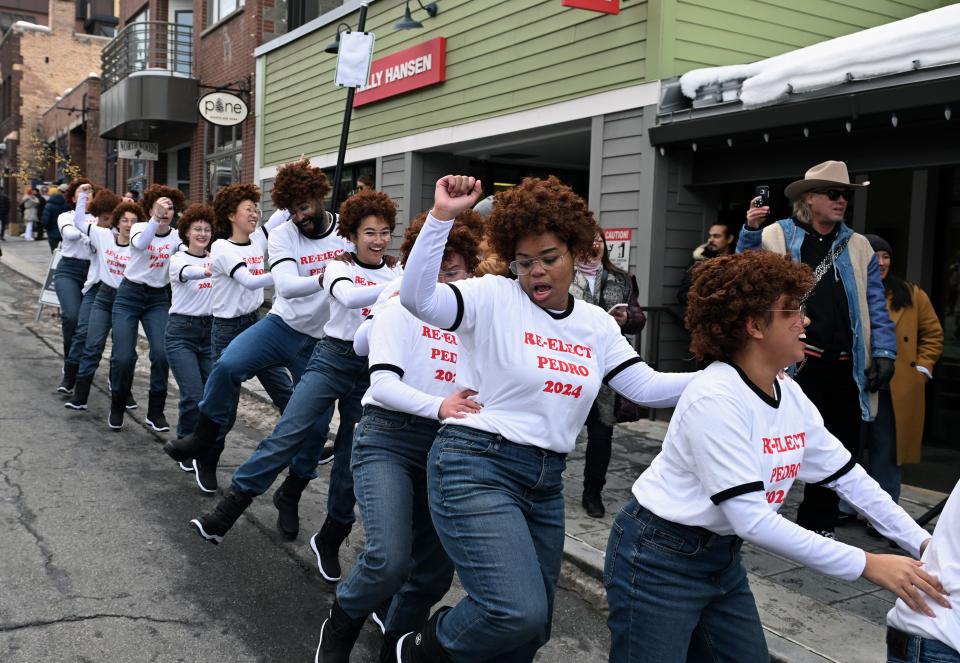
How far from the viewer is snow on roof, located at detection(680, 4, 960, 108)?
6.50 m

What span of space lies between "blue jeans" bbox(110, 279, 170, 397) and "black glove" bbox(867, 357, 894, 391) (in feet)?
17.6

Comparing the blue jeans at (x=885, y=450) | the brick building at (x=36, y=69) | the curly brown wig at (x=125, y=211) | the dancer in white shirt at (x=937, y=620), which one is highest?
the brick building at (x=36, y=69)

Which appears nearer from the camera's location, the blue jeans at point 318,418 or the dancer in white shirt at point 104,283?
the blue jeans at point 318,418

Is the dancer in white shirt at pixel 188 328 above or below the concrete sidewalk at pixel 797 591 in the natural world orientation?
above

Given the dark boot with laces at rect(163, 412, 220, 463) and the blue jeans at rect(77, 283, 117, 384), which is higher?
the blue jeans at rect(77, 283, 117, 384)

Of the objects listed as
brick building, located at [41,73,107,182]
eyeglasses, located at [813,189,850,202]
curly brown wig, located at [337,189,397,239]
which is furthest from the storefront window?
eyeglasses, located at [813,189,850,202]

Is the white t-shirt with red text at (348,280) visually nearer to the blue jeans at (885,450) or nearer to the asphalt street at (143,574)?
the asphalt street at (143,574)

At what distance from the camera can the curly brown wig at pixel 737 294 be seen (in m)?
2.69

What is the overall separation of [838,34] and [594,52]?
9.76 ft

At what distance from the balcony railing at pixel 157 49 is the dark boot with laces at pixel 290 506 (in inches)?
706

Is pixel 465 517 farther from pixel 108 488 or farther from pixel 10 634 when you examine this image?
pixel 108 488

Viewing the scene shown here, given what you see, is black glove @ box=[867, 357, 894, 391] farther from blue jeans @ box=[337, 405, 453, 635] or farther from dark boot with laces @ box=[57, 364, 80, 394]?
dark boot with laces @ box=[57, 364, 80, 394]

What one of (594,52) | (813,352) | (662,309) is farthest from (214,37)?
(813,352)

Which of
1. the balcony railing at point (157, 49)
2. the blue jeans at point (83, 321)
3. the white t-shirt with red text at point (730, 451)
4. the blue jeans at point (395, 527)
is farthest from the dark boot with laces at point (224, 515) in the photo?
the balcony railing at point (157, 49)
